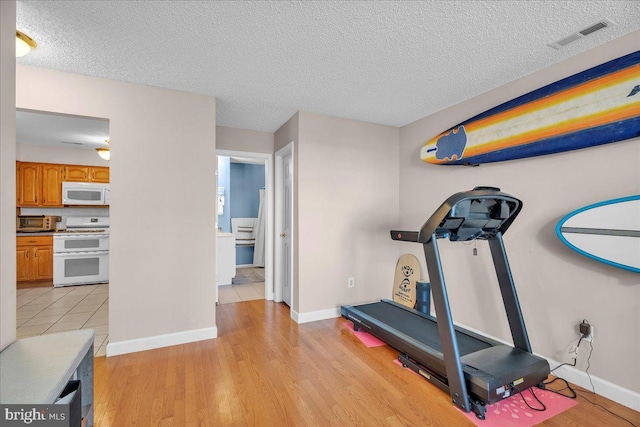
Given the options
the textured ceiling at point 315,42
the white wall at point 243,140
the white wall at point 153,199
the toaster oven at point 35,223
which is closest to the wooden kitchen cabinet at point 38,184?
the toaster oven at point 35,223

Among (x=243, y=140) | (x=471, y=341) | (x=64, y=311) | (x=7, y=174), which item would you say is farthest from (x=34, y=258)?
(x=471, y=341)

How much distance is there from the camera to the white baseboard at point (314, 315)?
3.49 metres

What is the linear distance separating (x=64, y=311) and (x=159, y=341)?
2.13 meters

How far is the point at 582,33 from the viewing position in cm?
200

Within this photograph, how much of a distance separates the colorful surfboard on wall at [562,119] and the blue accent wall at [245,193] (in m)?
5.11

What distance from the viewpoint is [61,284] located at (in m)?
5.16

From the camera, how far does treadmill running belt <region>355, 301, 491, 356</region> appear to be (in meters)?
2.45

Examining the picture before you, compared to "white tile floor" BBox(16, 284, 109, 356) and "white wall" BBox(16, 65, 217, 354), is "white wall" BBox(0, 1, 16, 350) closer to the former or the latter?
"white wall" BBox(16, 65, 217, 354)

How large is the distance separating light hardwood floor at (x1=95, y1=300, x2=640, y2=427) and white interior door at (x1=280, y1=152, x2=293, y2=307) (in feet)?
3.44

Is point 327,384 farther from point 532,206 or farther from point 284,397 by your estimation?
point 532,206

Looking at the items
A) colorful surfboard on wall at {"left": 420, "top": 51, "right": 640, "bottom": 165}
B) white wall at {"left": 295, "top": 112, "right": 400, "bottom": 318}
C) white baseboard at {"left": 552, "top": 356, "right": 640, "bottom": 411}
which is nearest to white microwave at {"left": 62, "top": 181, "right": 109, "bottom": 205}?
white wall at {"left": 295, "top": 112, "right": 400, "bottom": 318}

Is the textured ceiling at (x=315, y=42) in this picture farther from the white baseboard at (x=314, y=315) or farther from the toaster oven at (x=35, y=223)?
the toaster oven at (x=35, y=223)

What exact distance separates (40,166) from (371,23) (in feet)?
21.7

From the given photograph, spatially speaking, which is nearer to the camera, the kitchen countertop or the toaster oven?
the kitchen countertop
